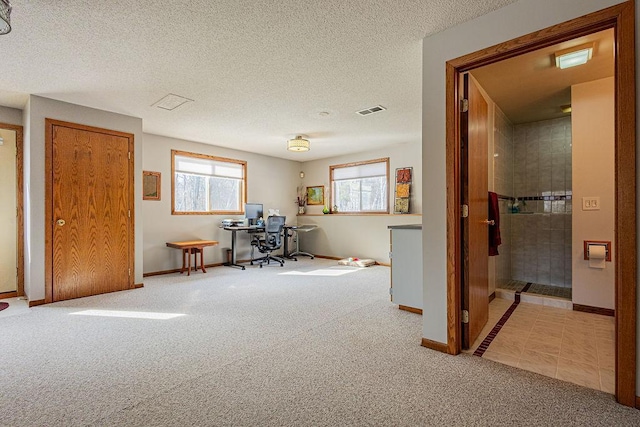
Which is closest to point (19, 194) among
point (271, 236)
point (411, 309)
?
point (271, 236)

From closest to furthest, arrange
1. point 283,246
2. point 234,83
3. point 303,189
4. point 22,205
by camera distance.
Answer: point 234,83
point 22,205
point 283,246
point 303,189

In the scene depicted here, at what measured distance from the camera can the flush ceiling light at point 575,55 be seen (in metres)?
2.46

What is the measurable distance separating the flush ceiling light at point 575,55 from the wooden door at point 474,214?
2.08 ft

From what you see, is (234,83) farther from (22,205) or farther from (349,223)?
(349,223)

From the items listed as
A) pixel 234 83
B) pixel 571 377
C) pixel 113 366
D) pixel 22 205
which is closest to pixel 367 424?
pixel 571 377

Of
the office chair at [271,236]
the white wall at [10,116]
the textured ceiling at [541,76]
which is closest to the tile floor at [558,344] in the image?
the textured ceiling at [541,76]

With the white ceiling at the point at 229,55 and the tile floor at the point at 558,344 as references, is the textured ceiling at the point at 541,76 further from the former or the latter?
the tile floor at the point at 558,344

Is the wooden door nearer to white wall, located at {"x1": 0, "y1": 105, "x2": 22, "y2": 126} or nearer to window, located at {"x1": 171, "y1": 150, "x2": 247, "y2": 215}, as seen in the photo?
window, located at {"x1": 171, "y1": 150, "x2": 247, "y2": 215}

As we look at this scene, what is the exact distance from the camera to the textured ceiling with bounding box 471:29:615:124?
252 centimetres

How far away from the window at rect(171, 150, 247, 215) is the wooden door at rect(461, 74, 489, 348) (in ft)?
16.4

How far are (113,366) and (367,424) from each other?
1.75 meters

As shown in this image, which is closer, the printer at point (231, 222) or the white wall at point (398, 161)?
the white wall at point (398, 161)

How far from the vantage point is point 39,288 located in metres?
3.64

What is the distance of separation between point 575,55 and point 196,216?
19.1 ft
